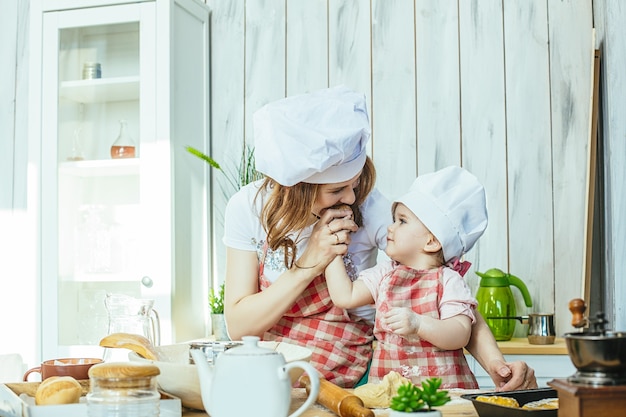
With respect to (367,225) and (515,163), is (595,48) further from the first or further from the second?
(367,225)

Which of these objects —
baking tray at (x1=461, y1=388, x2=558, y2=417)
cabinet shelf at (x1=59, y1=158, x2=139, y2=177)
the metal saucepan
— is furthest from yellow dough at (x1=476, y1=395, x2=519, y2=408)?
cabinet shelf at (x1=59, y1=158, x2=139, y2=177)

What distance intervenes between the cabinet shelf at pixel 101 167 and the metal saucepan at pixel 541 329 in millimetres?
1493

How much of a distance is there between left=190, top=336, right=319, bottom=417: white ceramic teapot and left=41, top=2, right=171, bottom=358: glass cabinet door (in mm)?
1926

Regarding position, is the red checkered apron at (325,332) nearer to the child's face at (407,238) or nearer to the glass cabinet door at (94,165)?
the child's face at (407,238)

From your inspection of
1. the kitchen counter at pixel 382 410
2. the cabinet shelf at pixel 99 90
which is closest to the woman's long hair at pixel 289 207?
the kitchen counter at pixel 382 410

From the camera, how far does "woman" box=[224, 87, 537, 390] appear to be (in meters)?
1.63

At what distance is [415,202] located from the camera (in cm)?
187

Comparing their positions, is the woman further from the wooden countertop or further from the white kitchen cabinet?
the white kitchen cabinet

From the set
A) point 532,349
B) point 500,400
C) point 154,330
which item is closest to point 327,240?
point 154,330

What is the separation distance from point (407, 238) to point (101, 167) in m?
1.53

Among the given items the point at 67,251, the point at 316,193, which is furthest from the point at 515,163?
the point at 67,251

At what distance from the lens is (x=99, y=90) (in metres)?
3.06

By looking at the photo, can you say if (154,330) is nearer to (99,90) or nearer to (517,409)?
(517,409)

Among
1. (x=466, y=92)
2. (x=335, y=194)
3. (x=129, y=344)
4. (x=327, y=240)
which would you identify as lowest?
(x=129, y=344)
